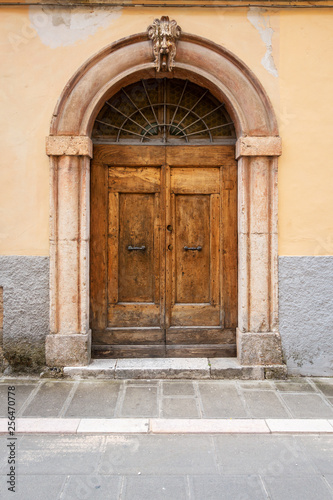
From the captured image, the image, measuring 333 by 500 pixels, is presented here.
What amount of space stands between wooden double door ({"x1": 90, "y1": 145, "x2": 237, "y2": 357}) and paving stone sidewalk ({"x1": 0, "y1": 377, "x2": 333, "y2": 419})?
62 centimetres

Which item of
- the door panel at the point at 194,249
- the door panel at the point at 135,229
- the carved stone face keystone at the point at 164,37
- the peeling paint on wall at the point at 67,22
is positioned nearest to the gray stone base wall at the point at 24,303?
the door panel at the point at 135,229

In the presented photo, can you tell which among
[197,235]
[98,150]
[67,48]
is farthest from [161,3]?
[197,235]

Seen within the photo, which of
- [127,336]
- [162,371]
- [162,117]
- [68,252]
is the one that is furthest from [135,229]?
[162,371]

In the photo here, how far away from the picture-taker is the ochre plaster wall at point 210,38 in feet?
14.4

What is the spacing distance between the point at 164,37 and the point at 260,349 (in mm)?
3825

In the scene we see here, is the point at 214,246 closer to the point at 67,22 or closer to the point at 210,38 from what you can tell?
the point at 210,38

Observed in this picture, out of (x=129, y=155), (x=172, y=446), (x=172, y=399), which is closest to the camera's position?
(x=172, y=446)

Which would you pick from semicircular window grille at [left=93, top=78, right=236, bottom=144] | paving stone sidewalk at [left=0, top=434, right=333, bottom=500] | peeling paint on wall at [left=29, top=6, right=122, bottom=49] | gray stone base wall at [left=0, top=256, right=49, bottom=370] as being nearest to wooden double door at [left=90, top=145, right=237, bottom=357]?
semicircular window grille at [left=93, top=78, right=236, bottom=144]

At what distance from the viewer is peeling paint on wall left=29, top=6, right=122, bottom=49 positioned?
4.39 m

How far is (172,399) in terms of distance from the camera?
3836mm

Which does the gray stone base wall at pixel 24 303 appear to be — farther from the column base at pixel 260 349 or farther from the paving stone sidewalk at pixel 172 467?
the column base at pixel 260 349

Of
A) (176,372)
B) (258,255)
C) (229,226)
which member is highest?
(229,226)

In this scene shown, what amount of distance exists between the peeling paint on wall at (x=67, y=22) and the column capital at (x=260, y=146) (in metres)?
2.16

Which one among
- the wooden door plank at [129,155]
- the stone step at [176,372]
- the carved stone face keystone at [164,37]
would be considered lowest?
the stone step at [176,372]
